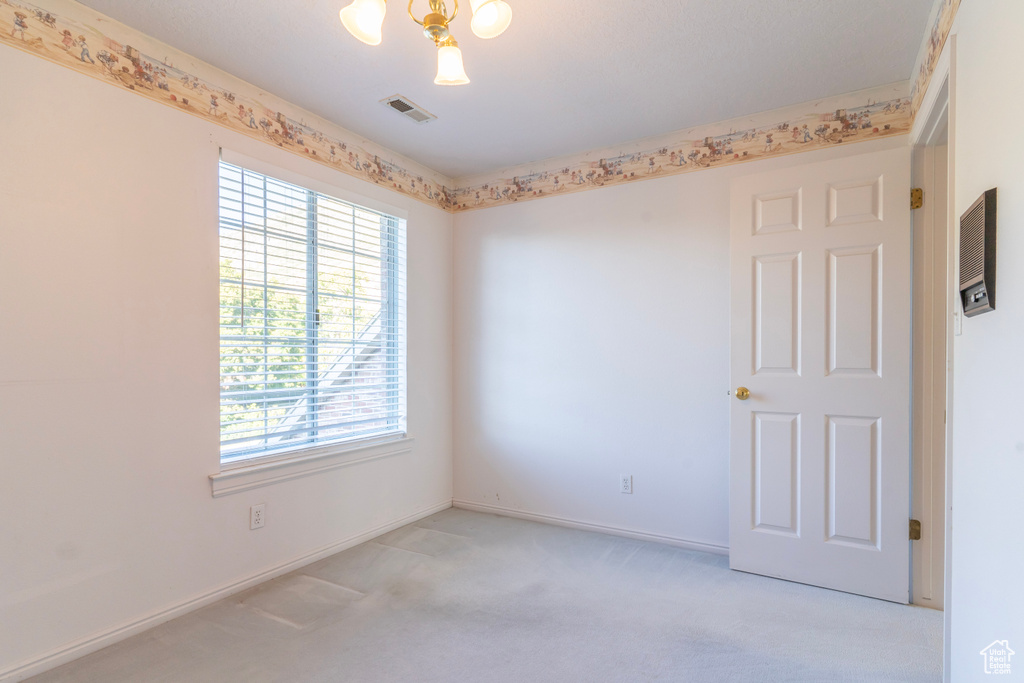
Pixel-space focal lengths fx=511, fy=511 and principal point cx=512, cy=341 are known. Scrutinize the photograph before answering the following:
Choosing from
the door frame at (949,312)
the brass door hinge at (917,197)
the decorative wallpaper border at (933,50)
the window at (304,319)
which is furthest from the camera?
the window at (304,319)

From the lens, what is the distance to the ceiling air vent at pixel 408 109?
2689 millimetres

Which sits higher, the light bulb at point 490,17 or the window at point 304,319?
the light bulb at point 490,17

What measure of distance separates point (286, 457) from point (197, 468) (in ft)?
1.52


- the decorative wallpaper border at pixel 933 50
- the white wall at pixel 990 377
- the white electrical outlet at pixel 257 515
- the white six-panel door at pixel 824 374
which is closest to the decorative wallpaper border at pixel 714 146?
the decorative wallpaper border at pixel 933 50

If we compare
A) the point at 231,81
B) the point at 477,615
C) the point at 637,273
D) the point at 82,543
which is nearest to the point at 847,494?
the point at 637,273

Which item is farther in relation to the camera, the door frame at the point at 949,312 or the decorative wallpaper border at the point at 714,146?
the decorative wallpaper border at the point at 714,146

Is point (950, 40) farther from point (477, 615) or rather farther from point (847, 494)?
point (477, 615)

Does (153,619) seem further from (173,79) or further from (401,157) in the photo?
(401,157)

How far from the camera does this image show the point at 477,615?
228 cm

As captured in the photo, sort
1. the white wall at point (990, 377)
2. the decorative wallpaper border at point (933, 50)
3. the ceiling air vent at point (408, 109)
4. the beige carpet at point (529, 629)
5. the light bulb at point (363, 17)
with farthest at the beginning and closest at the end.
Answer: the ceiling air vent at point (408, 109) → the beige carpet at point (529, 629) → the decorative wallpaper border at point (933, 50) → the light bulb at point (363, 17) → the white wall at point (990, 377)

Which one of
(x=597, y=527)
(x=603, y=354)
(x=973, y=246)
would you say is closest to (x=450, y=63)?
(x=973, y=246)

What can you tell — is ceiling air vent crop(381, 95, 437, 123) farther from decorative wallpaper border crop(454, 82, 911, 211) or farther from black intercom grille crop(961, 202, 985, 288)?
black intercom grille crop(961, 202, 985, 288)

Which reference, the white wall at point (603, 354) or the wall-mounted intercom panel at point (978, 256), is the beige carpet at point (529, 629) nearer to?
the white wall at point (603, 354)

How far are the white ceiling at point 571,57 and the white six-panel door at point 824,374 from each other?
49 centimetres
